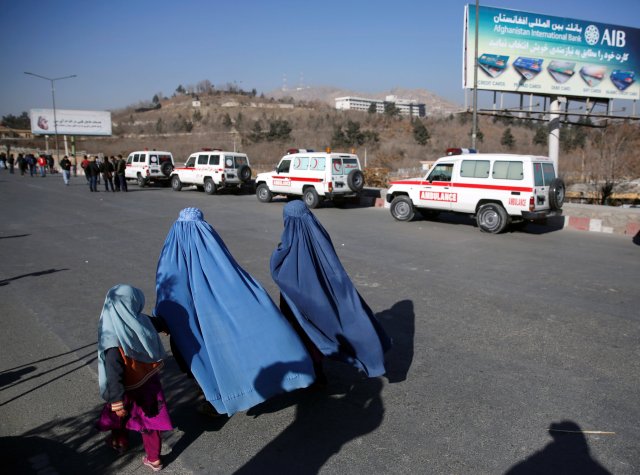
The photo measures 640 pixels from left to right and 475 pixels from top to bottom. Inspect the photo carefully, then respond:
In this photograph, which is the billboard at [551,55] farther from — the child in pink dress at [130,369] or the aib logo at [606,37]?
the child in pink dress at [130,369]

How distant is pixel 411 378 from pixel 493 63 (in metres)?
18.7

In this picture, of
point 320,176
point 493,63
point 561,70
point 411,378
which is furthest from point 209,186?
point 411,378

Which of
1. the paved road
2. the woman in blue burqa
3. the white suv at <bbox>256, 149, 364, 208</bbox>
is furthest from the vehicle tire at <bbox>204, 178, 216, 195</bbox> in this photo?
the woman in blue burqa

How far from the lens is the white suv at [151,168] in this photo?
87.2 ft

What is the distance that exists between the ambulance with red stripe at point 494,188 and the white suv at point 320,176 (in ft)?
12.4

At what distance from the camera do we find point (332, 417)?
12.7 feet

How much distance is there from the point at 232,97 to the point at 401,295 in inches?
5120

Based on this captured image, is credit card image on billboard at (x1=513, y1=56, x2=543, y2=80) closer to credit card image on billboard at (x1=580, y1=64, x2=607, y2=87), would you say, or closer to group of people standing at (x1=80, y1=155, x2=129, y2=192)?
credit card image on billboard at (x1=580, y1=64, x2=607, y2=87)

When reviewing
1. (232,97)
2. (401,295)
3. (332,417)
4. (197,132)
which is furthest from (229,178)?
(232,97)

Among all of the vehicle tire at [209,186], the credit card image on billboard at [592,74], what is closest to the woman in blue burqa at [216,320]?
the vehicle tire at [209,186]

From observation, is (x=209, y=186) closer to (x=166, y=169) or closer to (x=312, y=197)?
(x=166, y=169)

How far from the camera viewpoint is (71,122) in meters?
58.4

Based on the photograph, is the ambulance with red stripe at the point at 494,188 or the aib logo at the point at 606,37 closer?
the ambulance with red stripe at the point at 494,188

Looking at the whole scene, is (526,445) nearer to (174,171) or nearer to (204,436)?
(204,436)
